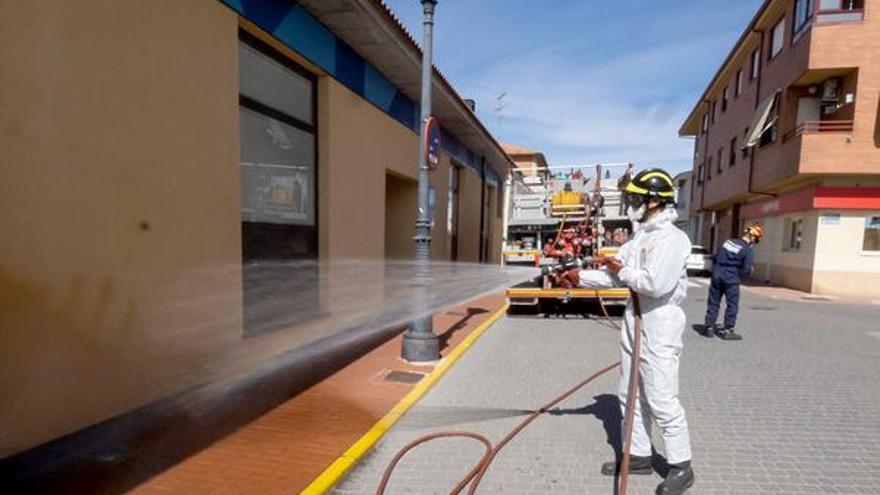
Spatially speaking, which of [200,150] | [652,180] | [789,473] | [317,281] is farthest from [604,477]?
[200,150]

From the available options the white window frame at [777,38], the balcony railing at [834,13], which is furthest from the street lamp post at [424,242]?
the white window frame at [777,38]

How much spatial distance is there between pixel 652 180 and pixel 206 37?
152 inches

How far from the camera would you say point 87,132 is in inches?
130

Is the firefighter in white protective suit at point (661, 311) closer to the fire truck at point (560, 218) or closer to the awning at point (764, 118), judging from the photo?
the fire truck at point (560, 218)

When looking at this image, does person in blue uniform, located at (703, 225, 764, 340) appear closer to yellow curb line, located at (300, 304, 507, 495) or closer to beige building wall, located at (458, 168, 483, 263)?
yellow curb line, located at (300, 304, 507, 495)

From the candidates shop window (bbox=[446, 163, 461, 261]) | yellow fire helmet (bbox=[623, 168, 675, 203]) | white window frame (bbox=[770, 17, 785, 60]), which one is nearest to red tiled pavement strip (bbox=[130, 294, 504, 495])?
yellow fire helmet (bbox=[623, 168, 675, 203])

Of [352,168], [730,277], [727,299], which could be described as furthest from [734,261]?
[352,168]

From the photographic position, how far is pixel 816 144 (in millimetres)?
13508

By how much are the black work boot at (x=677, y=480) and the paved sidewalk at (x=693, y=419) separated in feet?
0.40

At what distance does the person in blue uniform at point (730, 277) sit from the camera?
7203 mm

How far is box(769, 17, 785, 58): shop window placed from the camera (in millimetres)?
16453

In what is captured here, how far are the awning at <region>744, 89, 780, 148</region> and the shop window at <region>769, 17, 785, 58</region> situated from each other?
171 centimetres

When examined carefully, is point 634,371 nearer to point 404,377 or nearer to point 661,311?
point 661,311

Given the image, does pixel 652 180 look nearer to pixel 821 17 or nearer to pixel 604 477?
pixel 604 477
